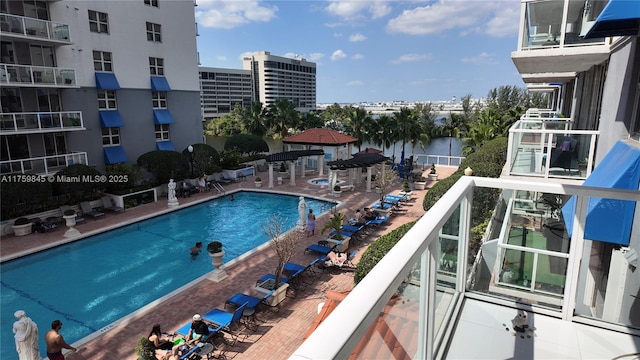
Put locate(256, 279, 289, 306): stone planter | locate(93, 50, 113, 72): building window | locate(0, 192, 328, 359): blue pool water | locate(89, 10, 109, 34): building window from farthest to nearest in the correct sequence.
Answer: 1. locate(93, 50, 113, 72): building window
2. locate(89, 10, 109, 34): building window
3. locate(0, 192, 328, 359): blue pool water
4. locate(256, 279, 289, 306): stone planter

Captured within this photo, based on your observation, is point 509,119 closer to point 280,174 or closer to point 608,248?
point 280,174

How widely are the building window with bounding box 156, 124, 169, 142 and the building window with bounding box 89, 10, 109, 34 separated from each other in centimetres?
712

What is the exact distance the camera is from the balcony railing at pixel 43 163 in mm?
19078

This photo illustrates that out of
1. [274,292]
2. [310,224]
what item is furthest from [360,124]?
[274,292]

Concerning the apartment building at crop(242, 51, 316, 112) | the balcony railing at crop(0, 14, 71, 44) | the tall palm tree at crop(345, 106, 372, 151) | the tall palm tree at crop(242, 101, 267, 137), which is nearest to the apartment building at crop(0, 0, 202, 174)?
the balcony railing at crop(0, 14, 71, 44)

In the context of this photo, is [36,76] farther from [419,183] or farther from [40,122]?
[419,183]

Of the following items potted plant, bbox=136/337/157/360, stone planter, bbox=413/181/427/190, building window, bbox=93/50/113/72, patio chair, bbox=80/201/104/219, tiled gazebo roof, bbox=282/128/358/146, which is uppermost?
building window, bbox=93/50/113/72

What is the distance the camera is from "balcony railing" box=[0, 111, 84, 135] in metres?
18.8

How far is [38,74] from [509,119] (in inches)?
1395

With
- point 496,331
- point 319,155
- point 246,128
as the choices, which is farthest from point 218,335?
point 246,128

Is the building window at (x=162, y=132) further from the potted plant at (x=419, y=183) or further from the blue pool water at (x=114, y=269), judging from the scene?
the potted plant at (x=419, y=183)

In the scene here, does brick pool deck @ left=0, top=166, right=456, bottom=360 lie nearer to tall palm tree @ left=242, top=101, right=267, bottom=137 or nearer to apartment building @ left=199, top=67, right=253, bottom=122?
tall palm tree @ left=242, top=101, right=267, bottom=137

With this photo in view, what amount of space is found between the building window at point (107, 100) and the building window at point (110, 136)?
4.71 ft

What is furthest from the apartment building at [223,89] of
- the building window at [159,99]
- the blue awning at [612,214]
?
the blue awning at [612,214]
